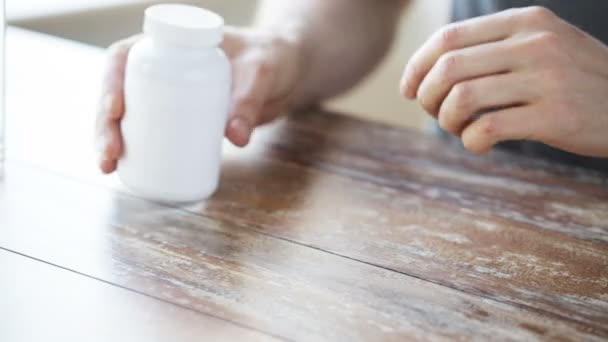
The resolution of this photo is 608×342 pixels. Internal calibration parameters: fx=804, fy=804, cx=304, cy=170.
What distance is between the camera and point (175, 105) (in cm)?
78

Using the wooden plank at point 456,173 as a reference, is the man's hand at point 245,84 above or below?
above

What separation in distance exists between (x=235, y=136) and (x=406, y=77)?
0.67 ft

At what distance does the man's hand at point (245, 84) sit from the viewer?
0.83 m

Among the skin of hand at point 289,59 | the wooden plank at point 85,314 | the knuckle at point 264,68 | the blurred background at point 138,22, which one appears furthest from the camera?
the blurred background at point 138,22

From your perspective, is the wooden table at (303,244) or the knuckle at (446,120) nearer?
the wooden table at (303,244)

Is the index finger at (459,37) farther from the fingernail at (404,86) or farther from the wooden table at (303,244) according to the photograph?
the wooden table at (303,244)

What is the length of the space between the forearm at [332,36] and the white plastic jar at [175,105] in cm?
34

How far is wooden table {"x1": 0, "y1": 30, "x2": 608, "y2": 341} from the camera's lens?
0.64 metres

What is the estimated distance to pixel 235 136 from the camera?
36.1 inches

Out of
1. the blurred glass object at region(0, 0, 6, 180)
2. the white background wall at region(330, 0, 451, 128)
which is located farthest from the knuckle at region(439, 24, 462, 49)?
the white background wall at region(330, 0, 451, 128)

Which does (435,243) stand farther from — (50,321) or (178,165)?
(50,321)

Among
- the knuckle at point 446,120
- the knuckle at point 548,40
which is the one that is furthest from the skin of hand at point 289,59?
the knuckle at point 548,40

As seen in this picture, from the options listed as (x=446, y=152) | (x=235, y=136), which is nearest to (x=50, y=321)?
(x=235, y=136)

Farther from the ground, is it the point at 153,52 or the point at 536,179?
the point at 153,52
